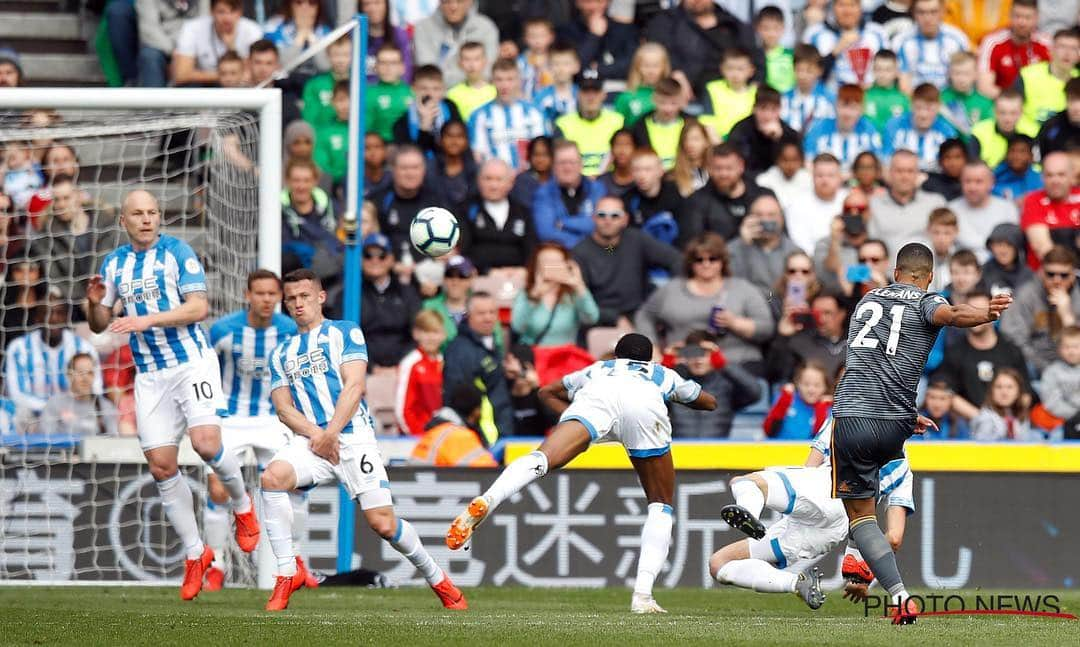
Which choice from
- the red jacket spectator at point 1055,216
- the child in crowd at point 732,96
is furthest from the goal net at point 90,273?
the red jacket spectator at point 1055,216

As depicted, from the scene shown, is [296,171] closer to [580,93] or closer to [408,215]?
[408,215]

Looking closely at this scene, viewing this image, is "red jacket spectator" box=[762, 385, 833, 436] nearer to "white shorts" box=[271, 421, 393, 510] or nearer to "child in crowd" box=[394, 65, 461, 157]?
"child in crowd" box=[394, 65, 461, 157]

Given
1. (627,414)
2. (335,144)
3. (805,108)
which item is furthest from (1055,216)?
(627,414)

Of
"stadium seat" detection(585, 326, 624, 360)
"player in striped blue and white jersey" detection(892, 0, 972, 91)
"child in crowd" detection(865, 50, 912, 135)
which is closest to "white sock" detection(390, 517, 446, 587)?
"stadium seat" detection(585, 326, 624, 360)

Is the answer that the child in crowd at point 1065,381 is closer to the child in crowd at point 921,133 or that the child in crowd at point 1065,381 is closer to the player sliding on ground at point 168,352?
the child in crowd at point 921,133

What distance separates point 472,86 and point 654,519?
7.63 m

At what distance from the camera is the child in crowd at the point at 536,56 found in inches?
705

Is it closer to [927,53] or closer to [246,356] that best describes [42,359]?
[246,356]

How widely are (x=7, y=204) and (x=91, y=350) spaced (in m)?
1.37

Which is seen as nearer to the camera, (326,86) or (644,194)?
(644,194)

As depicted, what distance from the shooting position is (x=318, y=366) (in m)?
11.1

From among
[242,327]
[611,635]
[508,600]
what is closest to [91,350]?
[242,327]

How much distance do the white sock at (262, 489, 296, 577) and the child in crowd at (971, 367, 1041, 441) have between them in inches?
253

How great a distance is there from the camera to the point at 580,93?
17250 millimetres
